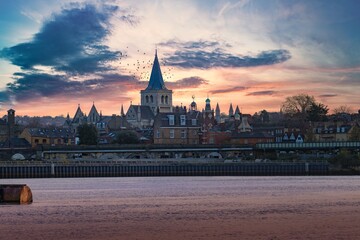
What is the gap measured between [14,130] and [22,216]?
139 m

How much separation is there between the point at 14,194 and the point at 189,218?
63.7ft

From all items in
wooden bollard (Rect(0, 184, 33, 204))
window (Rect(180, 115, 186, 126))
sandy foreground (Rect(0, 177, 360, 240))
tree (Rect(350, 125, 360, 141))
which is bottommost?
sandy foreground (Rect(0, 177, 360, 240))

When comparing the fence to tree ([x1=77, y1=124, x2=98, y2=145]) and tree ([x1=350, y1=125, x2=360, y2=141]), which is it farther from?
tree ([x1=77, y1=124, x2=98, y2=145])

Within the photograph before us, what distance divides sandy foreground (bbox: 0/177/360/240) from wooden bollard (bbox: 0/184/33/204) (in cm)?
117

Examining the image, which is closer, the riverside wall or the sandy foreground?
the sandy foreground

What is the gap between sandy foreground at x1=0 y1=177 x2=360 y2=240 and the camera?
42.6 m

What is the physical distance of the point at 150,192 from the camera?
77625mm

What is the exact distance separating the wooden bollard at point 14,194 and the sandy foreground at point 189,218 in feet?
3.85

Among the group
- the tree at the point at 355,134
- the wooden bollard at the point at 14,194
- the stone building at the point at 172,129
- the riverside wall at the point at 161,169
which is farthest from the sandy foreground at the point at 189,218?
the stone building at the point at 172,129

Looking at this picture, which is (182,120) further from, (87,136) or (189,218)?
(189,218)

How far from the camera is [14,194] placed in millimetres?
63062

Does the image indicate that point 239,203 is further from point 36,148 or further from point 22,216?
point 36,148

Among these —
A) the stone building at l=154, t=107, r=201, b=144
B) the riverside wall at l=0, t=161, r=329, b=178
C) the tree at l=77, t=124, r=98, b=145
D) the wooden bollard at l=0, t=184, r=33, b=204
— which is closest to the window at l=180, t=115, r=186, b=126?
the stone building at l=154, t=107, r=201, b=144

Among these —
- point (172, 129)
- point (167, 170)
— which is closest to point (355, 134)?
point (172, 129)
